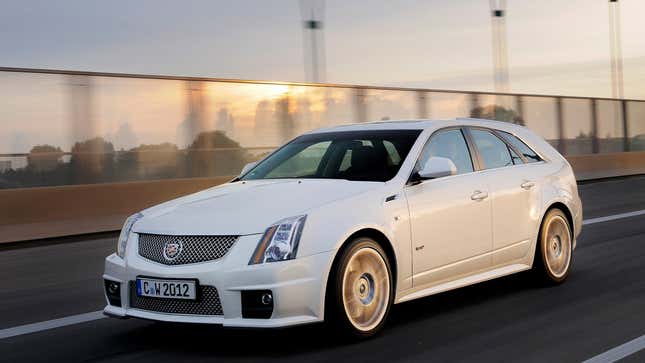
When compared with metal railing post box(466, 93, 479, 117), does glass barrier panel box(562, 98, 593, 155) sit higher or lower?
lower

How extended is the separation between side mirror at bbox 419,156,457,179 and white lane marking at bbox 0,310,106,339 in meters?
2.64

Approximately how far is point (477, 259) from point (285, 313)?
2140 mm

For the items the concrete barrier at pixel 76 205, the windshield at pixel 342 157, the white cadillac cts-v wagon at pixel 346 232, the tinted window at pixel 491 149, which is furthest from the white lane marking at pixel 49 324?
the concrete barrier at pixel 76 205

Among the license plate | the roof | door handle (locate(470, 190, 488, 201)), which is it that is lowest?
the license plate

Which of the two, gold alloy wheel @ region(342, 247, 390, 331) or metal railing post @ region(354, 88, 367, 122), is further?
metal railing post @ region(354, 88, 367, 122)

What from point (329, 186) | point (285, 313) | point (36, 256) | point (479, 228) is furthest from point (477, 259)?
point (36, 256)

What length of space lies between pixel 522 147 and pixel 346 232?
121 inches

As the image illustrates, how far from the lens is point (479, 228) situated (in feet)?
23.9

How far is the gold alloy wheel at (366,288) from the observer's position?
19.8 feet

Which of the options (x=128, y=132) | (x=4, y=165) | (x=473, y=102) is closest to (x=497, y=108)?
(x=473, y=102)

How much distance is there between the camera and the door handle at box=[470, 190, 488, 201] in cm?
727

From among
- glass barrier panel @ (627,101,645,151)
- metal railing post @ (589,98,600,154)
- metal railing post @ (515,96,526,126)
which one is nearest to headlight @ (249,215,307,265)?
metal railing post @ (515,96,526,126)

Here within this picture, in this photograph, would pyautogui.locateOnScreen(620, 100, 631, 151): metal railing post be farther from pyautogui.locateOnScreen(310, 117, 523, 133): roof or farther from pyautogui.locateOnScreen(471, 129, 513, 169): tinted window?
pyautogui.locateOnScreen(310, 117, 523, 133): roof

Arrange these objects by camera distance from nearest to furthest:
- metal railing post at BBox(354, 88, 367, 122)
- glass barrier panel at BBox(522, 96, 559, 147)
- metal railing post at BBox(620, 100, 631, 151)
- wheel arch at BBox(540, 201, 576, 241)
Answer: wheel arch at BBox(540, 201, 576, 241) < metal railing post at BBox(354, 88, 367, 122) < glass barrier panel at BBox(522, 96, 559, 147) < metal railing post at BBox(620, 100, 631, 151)
